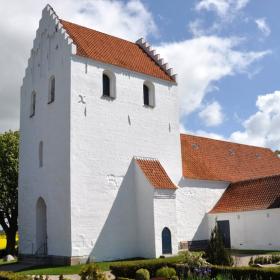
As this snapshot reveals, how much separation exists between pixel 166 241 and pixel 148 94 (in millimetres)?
8687

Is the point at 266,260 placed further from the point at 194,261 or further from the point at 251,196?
the point at 251,196

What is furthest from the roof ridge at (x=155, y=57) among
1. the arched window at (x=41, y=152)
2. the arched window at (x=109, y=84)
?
the arched window at (x=41, y=152)

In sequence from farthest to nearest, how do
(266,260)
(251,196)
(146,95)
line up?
(251,196) → (146,95) → (266,260)

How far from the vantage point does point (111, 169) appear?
2136 centimetres

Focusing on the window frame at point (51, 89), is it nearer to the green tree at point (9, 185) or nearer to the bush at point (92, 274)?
the green tree at point (9, 185)

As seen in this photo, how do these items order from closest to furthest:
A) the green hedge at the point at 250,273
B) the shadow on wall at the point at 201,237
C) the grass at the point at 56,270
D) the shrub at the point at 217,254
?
the green hedge at the point at 250,273 < the shrub at the point at 217,254 < the grass at the point at 56,270 < the shadow on wall at the point at 201,237

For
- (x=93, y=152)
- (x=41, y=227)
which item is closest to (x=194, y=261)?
(x=93, y=152)

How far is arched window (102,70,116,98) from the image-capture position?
888 inches

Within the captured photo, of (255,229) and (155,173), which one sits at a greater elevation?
(155,173)

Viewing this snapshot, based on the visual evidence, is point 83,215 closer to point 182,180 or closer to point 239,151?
point 182,180

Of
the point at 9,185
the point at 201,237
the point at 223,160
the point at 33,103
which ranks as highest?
the point at 33,103

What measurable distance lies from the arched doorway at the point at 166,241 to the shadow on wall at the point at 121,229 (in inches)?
60.0

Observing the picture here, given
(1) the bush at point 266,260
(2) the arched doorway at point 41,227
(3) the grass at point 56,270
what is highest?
(2) the arched doorway at point 41,227

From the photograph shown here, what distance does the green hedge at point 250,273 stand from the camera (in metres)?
12.0
